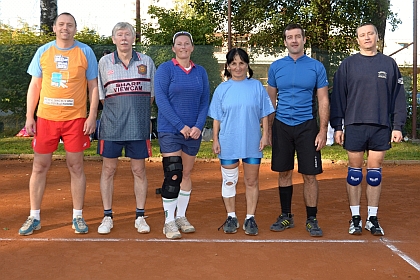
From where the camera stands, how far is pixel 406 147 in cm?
1442

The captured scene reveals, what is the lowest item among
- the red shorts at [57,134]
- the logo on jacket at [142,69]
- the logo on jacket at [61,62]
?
the red shorts at [57,134]

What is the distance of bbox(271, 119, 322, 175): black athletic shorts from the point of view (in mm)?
6082

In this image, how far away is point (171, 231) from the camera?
5.98 meters

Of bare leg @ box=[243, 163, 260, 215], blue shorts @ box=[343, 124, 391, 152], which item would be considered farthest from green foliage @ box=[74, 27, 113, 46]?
blue shorts @ box=[343, 124, 391, 152]

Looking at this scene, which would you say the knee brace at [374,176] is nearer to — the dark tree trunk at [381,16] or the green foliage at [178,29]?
the green foliage at [178,29]

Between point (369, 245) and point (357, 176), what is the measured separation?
2.51 feet

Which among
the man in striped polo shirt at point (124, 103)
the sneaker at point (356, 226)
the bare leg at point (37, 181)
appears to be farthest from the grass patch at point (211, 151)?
the bare leg at point (37, 181)

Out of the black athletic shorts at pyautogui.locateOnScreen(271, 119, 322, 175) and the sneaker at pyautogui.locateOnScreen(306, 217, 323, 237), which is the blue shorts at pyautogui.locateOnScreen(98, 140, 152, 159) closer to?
the black athletic shorts at pyautogui.locateOnScreen(271, 119, 322, 175)

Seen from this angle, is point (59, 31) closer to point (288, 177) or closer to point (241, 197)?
point (288, 177)

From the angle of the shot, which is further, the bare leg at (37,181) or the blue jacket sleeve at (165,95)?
the bare leg at (37,181)

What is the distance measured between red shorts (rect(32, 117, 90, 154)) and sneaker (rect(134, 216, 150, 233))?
92 centimetres

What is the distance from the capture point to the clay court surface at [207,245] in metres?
4.89

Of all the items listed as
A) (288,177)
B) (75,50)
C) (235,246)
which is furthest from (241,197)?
(75,50)

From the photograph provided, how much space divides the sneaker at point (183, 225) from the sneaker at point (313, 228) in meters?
1.14
